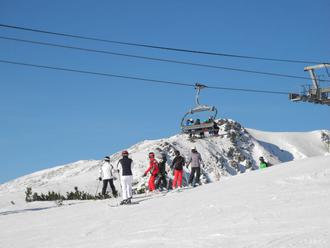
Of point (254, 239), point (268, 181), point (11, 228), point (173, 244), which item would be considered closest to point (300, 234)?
point (254, 239)

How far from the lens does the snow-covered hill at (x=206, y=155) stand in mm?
40147

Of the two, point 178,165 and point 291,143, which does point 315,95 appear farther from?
point 291,143

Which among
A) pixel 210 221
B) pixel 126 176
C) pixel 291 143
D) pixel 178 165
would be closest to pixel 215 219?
pixel 210 221

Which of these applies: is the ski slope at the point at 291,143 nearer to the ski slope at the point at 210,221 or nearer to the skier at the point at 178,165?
the skier at the point at 178,165

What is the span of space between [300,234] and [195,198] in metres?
7.28

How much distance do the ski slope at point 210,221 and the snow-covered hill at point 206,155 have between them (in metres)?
15.7

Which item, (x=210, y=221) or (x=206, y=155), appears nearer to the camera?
(x=210, y=221)

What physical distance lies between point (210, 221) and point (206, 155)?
47.2 meters

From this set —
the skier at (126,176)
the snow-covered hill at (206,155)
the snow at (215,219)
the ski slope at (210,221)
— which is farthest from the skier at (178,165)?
the snow-covered hill at (206,155)

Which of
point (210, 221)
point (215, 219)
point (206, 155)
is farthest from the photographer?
point (206, 155)

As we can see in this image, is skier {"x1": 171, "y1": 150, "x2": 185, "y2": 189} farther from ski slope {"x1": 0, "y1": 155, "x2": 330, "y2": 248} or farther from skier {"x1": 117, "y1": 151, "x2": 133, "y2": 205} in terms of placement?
skier {"x1": 117, "y1": 151, "x2": 133, "y2": 205}

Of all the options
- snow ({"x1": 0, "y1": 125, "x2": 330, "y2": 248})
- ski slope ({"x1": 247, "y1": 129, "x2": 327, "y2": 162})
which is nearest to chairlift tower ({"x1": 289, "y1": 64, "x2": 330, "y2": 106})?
snow ({"x1": 0, "y1": 125, "x2": 330, "y2": 248})

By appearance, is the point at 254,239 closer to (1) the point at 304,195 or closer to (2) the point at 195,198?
(1) the point at 304,195

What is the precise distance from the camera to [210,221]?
11266 millimetres
